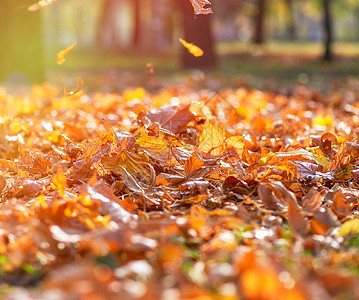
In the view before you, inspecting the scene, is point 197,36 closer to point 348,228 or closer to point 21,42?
point 21,42

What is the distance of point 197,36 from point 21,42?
208 inches

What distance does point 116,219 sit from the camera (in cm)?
180

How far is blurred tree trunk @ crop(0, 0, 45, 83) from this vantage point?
953cm

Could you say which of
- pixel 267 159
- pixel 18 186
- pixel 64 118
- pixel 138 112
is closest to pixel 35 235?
pixel 18 186

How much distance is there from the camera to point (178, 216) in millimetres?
Result: 1962

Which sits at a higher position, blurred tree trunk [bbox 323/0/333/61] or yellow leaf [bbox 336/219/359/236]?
yellow leaf [bbox 336/219/359/236]

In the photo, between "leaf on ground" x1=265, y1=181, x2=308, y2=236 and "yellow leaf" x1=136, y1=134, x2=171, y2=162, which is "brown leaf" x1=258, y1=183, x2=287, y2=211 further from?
"yellow leaf" x1=136, y1=134, x2=171, y2=162

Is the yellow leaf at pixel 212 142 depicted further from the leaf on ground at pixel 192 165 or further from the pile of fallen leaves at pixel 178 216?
the leaf on ground at pixel 192 165

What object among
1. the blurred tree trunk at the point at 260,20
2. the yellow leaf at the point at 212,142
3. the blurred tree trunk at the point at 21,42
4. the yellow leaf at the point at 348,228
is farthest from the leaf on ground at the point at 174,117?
the blurred tree trunk at the point at 260,20

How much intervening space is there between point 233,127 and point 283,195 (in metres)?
1.66

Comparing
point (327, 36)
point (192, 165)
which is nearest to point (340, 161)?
point (192, 165)

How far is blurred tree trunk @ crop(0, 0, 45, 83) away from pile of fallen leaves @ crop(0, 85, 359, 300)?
22.0 ft

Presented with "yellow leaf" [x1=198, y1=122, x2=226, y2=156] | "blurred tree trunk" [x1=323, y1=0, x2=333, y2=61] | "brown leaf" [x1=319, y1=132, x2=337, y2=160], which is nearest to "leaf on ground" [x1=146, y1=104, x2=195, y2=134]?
"yellow leaf" [x1=198, y1=122, x2=226, y2=156]

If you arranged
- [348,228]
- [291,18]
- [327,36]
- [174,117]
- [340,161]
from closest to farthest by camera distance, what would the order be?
1. [348,228]
2. [340,161]
3. [174,117]
4. [327,36]
5. [291,18]
